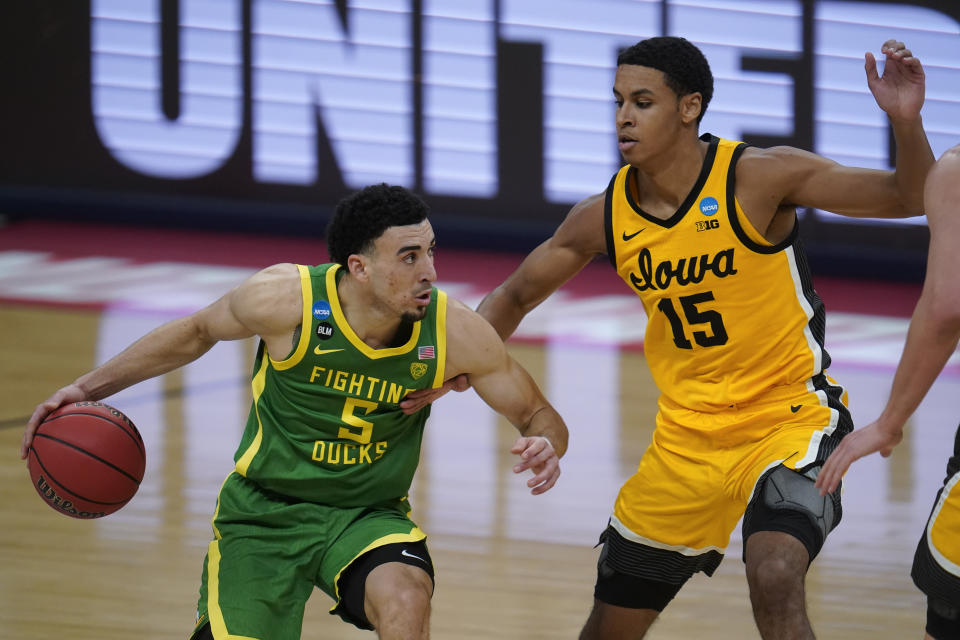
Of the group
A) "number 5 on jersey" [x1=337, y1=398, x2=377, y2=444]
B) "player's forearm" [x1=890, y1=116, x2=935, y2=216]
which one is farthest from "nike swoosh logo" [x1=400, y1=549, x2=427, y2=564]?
"player's forearm" [x1=890, y1=116, x2=935, y2=216]

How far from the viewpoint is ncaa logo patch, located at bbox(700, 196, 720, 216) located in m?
4.44

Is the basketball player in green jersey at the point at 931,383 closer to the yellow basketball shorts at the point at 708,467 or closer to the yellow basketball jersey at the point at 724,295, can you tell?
the yellow basketball shorts at the point at 708,467

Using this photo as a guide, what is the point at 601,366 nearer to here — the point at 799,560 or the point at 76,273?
the point at 76,273

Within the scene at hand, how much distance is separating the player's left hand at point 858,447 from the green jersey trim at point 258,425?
173cm

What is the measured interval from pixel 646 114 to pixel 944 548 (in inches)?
66.9

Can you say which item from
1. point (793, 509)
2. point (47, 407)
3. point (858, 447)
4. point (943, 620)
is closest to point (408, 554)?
point (793, 509)

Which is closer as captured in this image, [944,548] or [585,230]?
[944,548]

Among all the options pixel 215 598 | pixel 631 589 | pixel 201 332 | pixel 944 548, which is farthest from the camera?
pixel 631 589

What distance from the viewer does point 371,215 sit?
428 centimetres

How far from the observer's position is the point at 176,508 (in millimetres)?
6539

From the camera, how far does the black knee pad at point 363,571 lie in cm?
412

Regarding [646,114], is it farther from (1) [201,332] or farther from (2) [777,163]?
(1) [201,332]

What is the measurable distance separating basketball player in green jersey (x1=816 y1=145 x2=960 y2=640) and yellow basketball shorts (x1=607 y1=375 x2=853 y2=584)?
706 millimetres

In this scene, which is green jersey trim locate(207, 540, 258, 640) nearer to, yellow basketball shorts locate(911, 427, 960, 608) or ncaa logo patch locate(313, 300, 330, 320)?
ncaa logo patch locate(313, 300, 330, 320)
